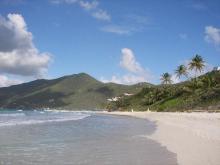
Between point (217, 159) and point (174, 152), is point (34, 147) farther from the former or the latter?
point (217, 159)

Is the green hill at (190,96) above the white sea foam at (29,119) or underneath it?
above

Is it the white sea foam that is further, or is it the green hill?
the green hill

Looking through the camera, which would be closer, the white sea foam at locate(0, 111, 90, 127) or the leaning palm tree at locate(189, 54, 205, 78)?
the white sea foam at locate(0, 111, 90, 127)

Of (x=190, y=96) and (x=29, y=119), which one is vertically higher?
(x=190, y=96)

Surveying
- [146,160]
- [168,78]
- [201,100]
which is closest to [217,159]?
[146,160]

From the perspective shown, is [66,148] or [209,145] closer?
[209,145]

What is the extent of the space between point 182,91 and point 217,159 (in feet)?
310

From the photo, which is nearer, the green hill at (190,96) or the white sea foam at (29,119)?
the white sea foam at (29,119)

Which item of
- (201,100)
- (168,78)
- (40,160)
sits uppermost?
(168,78)

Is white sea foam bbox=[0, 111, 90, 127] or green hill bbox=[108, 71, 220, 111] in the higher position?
green hill bbox=[108, 71, 220, 111]

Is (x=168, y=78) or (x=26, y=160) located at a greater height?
(x=168, y=78)

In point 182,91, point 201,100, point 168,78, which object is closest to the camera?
point 201,100

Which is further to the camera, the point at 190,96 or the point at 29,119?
the point at 190,96

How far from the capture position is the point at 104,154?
606 inches
